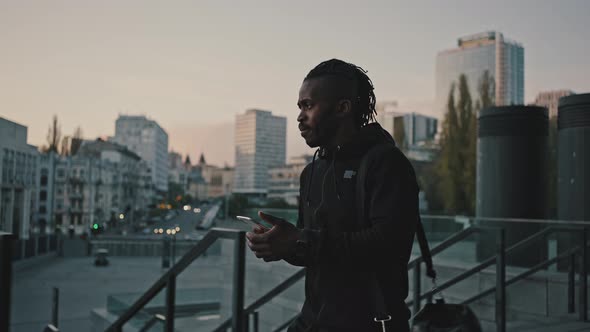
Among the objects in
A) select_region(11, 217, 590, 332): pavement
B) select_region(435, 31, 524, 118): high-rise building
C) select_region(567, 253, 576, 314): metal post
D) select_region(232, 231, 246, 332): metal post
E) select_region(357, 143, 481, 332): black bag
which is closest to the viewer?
select_region(357, 143, 481, 332): black bag

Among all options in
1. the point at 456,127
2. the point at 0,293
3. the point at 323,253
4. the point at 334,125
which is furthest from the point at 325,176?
the point at 456,127

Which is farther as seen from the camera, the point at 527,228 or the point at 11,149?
the point at 11,149

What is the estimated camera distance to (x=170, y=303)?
159 inches

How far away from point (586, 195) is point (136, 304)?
630cm

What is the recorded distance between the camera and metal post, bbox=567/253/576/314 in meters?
6.17

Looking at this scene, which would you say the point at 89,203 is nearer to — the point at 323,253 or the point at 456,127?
the point at 456,127

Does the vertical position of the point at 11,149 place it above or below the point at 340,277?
above

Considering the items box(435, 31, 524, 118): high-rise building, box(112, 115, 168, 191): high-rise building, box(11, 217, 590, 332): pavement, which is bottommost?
box(11, 217, 590, 332): pavement

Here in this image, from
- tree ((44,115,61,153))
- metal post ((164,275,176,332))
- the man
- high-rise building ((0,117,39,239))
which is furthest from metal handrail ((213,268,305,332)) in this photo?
tree ((44,115,61,153))

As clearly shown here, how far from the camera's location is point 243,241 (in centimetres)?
307

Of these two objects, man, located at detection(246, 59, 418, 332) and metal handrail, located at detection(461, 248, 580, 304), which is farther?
metal handrail, located at detection(461, 248, 580, 304)

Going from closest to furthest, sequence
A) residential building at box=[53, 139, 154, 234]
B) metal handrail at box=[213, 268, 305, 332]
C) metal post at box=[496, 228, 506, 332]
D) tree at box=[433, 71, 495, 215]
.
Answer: metal handrail at box=[213, 268, 305, 332] < metal post at box=[496, 228, 506, 332] < tree at box=[433, 71, 495, 215] < residential building at box=[53, 139, 154, 234]

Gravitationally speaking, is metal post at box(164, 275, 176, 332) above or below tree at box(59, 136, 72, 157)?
below

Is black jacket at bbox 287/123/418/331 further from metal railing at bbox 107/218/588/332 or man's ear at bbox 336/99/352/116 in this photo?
metal railing at bbox 107/218/588/332
